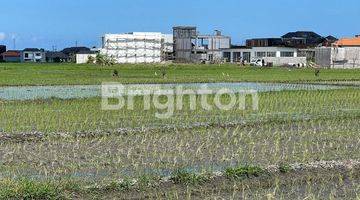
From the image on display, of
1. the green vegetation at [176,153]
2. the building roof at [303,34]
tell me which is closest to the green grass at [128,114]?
the green vegetation at [176,153]

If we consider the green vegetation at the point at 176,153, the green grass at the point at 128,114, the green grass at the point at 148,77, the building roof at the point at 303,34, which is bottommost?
the green vegetation at the point at 176,153

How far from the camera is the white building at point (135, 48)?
68.3m

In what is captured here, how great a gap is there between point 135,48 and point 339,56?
24573 millimetres

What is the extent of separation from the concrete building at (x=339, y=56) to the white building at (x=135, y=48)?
19.8m

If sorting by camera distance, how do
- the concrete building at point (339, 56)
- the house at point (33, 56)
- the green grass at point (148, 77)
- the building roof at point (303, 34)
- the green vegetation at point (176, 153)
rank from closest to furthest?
1. the green vegetation at point (176, 153)
2. the green grass at point (148, 77)
3. the concrete building at point (339, 56)
4. the building roof at point (303, 34)
5. the house at point (33, 56)

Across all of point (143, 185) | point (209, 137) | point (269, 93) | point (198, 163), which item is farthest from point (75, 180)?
point (269, 93)

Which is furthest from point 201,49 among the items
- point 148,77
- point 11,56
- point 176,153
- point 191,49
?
point 176,153

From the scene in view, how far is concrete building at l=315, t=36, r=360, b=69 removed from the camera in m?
54.0

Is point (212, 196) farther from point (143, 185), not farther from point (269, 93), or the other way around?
point (269, 93)

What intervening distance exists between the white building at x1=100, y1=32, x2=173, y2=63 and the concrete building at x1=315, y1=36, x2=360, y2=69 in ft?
65.1

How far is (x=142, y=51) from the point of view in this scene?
2704 inches

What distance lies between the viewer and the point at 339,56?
54.8 metres

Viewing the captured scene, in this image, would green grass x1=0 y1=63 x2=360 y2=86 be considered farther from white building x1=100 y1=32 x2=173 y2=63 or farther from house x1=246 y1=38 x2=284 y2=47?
house x1=246 y1=38 x2=284 y2=47

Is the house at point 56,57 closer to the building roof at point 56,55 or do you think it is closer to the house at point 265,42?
the building roof at point 56,55
